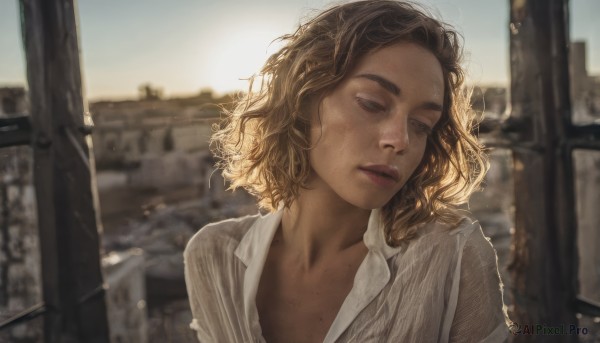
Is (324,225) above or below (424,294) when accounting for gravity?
above

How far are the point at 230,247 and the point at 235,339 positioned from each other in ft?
1.13

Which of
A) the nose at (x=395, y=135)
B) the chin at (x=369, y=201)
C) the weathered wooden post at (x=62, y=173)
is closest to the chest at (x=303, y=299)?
the chin at (x=369, y=201)

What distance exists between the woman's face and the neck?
0.24 meters

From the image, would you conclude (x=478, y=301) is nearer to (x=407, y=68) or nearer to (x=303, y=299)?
(x=303, y=299)

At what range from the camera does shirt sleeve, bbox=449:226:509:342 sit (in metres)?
1.66

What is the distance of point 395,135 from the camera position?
160 cm

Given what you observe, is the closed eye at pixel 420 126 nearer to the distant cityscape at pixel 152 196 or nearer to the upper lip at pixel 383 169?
the upper lip at pixel 383 169

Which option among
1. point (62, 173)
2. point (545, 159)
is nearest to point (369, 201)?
point (545, 159)

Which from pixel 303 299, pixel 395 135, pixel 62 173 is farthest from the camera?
pixel 62 173

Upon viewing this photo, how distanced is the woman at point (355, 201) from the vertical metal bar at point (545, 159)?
0.33 metres

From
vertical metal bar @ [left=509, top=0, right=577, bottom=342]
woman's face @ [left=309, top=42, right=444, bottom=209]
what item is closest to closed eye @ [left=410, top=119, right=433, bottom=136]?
woman's face @ [left=309, top=42, right=444, bottom=209]

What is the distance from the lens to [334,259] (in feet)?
6.48

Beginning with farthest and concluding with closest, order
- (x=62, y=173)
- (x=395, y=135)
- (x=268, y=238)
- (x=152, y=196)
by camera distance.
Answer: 1. (x=152, y=196)
2. (x=62, y=173)
3. (x=268, y=238)
4. (x=395, y=135)

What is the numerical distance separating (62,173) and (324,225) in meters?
1.10
